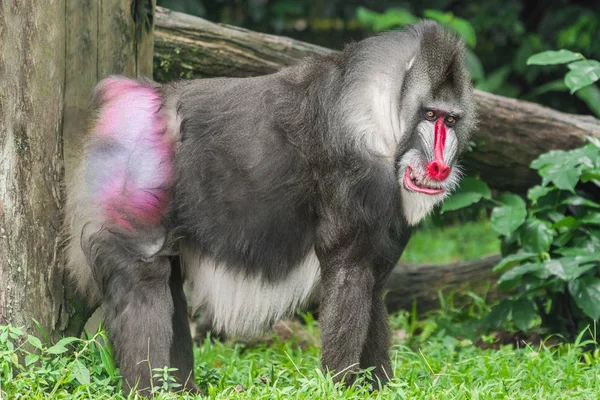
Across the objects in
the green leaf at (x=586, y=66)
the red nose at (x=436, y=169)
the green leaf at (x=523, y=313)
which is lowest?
the green leaf at (x=523, y=313)

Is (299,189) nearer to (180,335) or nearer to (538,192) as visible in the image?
(180,335)

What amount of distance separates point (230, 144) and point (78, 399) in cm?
136

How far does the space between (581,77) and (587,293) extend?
4.30ft

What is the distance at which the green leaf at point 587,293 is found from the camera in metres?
5.58

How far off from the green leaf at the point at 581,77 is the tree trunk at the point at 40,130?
2737 mm

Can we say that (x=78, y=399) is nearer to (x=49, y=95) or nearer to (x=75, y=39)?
(x=49, y=95)

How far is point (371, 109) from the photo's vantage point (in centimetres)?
425

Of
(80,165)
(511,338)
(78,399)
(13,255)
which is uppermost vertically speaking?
(80,165)

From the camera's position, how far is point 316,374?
13.9ft

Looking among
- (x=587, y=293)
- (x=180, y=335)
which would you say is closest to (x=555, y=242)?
(x=587, y=293)

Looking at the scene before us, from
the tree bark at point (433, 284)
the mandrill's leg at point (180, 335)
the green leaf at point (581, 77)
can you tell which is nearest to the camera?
the mandrill's leg at point (180, 335)

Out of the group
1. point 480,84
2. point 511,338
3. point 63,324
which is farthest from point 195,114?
point 480,84

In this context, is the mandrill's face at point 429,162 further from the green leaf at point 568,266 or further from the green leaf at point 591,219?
the green leaf at point 591,219

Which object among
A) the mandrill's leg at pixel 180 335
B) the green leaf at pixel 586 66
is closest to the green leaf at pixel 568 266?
the green leaf at pixel 586 66
